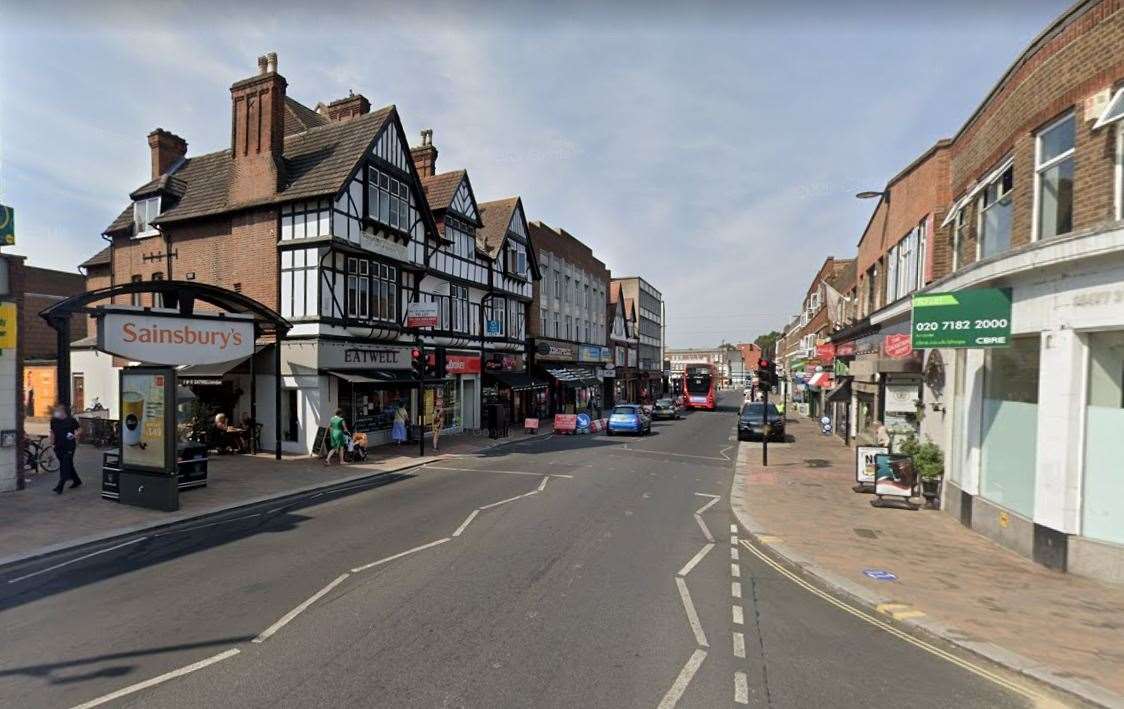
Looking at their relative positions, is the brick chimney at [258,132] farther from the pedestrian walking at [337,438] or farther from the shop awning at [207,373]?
the pedestrian walking at [337,438]

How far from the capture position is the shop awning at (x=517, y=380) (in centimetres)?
3023

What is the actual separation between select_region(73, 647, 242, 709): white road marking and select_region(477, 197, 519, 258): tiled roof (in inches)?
1019

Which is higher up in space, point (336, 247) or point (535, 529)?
point (336, 247)

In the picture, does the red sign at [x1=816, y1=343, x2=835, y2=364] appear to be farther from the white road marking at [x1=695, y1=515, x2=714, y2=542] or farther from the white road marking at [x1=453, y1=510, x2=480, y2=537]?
the white road marking at [x1=453, y1=510, x2=480, y2=537]

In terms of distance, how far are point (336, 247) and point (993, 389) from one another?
18.4 m

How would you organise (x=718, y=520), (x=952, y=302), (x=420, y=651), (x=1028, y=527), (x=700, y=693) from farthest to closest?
(x=718, y=520) < (x=952, y=302) < (x=1028, y=527) < (x=420, y=651) < (x=700, y=693)

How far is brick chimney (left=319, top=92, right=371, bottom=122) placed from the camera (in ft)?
84.9

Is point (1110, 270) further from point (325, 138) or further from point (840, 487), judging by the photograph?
point (325, 138)

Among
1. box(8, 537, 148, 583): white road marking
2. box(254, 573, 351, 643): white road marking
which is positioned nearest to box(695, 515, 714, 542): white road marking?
box(254, 573, 351, 643): white road marking

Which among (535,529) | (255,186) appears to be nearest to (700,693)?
(535,529)

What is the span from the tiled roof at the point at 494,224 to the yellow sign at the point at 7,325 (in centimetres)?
1968

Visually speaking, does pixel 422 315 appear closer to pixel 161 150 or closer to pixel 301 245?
pixel 301 245

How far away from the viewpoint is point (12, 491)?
42.3ft

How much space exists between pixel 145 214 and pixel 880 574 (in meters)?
28.0
